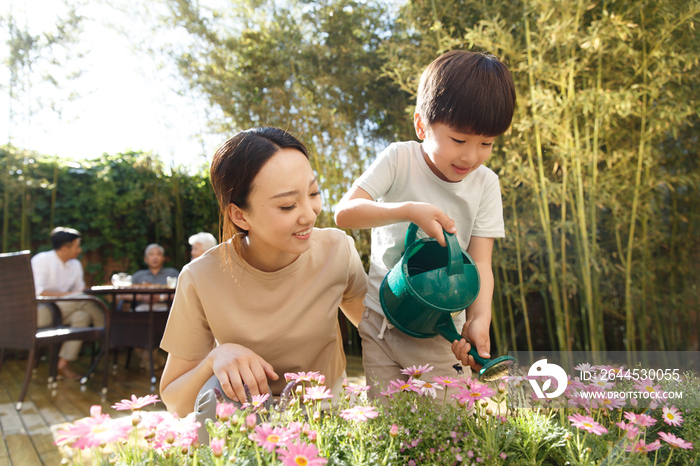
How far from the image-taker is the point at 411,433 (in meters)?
0.69

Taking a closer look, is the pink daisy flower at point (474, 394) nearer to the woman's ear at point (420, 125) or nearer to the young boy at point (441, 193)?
the young boy at point (441, 193)

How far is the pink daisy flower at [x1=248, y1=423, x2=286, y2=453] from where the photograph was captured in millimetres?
541

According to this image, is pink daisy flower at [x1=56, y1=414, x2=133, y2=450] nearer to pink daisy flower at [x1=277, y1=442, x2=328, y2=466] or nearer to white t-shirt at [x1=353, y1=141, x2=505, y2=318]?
pink daisy flower at [x1=277, y1=442, x2=328, y2=466]

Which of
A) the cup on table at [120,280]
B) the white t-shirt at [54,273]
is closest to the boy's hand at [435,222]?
the cup on table at [120,280]

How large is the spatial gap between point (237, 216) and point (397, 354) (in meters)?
0.51

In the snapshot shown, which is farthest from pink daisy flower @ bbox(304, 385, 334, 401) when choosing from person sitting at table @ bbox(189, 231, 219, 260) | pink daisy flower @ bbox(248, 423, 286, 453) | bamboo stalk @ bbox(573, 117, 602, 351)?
person sitting at table @ bbox(189, 231, 219, 260)

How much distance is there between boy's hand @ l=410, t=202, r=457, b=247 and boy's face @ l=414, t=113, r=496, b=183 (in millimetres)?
224

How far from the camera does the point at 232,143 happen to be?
1.03m

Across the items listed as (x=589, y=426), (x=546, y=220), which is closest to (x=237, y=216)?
(x=589, y=426)

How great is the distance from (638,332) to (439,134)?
3618 millimetres

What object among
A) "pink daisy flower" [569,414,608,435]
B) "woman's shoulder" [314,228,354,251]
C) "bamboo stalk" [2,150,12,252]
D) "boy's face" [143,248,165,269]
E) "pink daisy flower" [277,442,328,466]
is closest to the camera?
"pink daisy flower" [277,442,328,466]

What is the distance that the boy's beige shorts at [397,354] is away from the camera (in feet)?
3.65

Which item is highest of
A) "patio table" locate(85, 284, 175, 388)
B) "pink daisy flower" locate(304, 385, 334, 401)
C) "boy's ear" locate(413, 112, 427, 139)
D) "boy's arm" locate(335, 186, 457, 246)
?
"boy's ear" locate(413, 112, 427, 139)

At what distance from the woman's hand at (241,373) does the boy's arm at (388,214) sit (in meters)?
0.36
